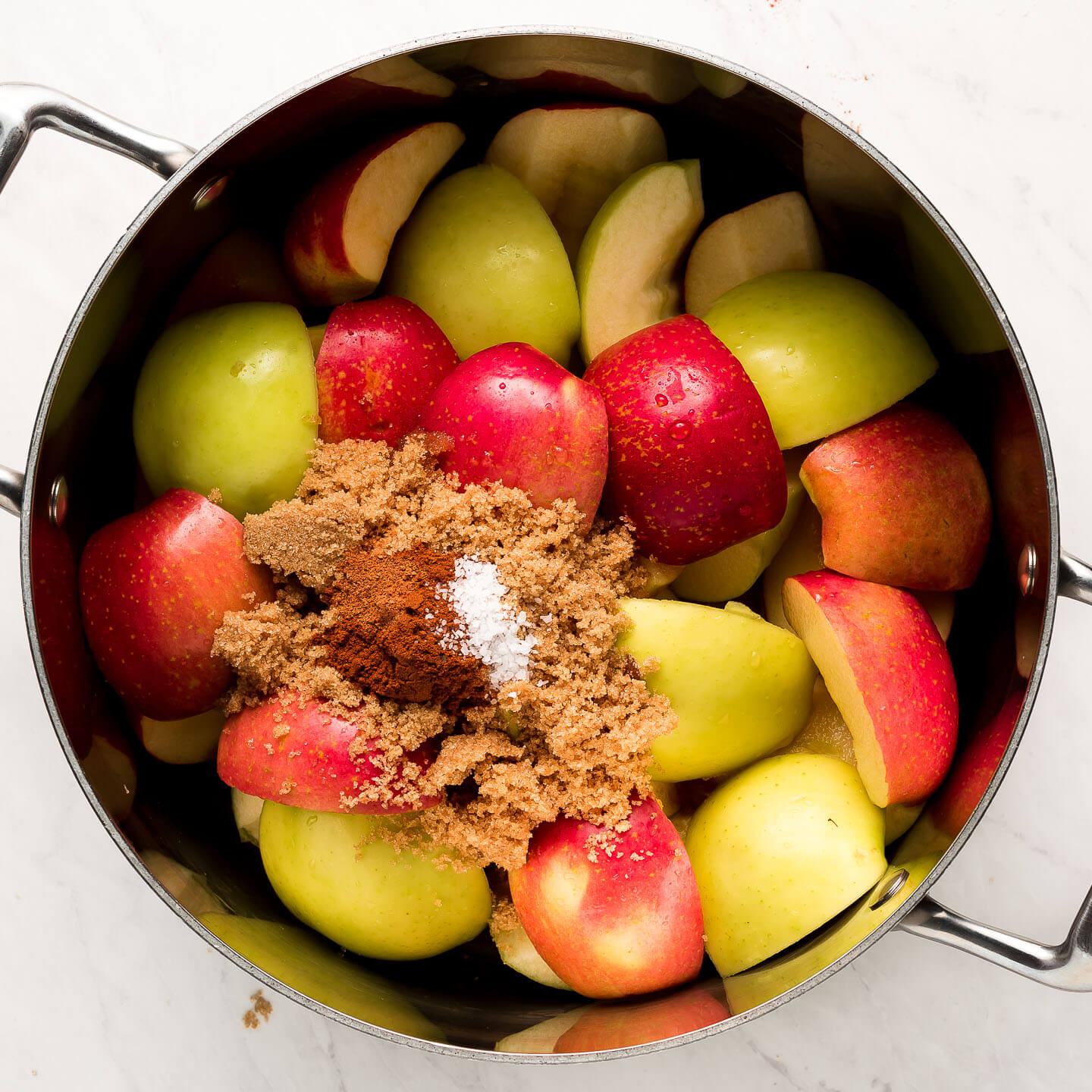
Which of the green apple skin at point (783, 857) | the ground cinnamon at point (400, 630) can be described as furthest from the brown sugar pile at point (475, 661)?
the green apple skin at point (783, 857)

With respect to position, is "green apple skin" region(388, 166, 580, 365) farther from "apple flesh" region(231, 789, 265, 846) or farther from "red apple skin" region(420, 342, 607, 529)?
"apple flesh" region(231, 789, 265, 846)

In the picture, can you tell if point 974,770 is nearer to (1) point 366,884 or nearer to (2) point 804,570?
(2) point 804,570

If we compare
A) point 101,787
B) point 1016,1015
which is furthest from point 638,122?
point 1016,1015

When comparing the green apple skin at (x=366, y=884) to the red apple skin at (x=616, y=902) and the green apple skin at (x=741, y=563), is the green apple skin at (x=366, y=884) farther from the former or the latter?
the green apple skin at (x=741, y=563)

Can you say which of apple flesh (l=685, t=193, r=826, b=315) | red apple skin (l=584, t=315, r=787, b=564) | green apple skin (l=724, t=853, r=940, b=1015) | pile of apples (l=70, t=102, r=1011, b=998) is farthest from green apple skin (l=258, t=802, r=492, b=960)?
apple flesh (l=685, t=193, r=826, b=315)

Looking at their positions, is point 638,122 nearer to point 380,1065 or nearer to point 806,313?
point 806,313
